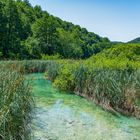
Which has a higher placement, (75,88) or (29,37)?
(29,37)

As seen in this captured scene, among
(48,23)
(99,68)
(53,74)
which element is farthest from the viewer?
(48,23)

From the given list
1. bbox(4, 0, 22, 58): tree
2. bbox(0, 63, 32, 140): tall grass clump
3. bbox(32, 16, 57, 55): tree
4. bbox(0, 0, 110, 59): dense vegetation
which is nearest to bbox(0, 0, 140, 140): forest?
bbox(0, 63, 32, 140): tall grass clump

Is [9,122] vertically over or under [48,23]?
under

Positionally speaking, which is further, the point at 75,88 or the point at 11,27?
the point at 11,27

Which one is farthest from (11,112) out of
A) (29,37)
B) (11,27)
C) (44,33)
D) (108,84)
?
(44,33)

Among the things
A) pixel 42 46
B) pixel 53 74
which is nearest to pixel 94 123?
pixel 53 74

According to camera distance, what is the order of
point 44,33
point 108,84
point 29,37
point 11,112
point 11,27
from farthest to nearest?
point 44,33 < point 29,37 < point 11,27 < point 108,84 < point 11,112

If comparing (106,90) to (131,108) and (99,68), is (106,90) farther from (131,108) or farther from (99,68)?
(99,68)

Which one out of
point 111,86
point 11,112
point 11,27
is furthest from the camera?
point 11,27

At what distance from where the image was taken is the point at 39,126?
830 cm

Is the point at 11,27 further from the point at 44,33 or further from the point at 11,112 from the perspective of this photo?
the point at 11,112

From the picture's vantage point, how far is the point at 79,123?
Result: 9.11 metres

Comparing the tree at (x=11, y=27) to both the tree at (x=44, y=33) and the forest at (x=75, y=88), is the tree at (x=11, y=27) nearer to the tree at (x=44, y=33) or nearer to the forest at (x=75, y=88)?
the tree at (x=44, y=33)

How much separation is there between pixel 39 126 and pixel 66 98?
5.64 meters
